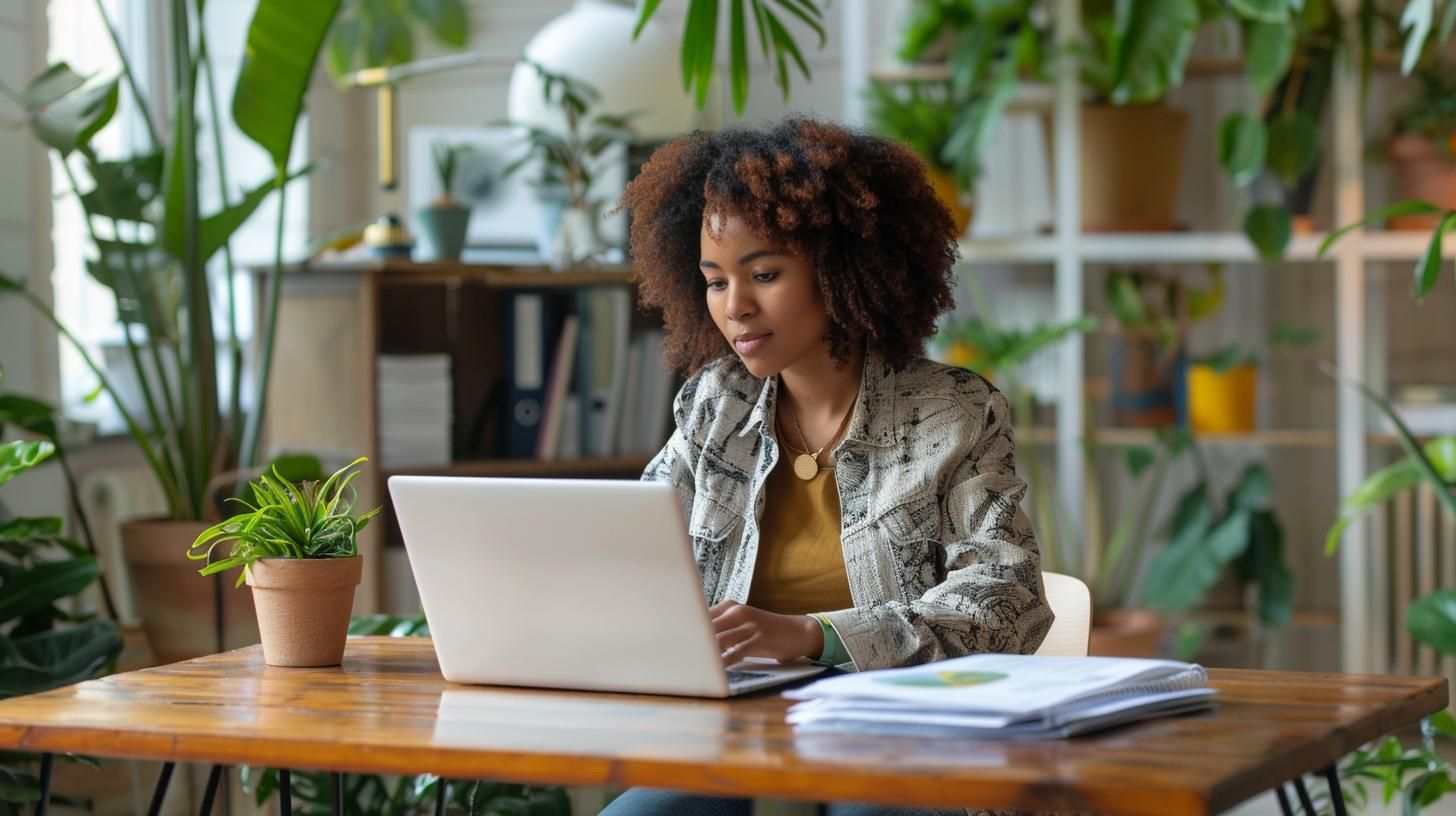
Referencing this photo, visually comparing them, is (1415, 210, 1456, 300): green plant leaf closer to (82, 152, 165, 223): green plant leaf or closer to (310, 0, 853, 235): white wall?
(82, 152, 165, 223): green plant leaf

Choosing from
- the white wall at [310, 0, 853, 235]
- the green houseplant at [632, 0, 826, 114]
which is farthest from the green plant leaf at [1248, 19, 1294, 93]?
the green houseplant at [632, 0, 826, 114]

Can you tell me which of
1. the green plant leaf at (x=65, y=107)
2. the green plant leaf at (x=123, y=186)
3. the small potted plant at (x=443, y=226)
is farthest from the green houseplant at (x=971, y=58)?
the green plant leaf at (x=65, y=107)

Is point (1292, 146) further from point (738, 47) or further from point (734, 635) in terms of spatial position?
point (734, 635)

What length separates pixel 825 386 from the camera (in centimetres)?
184

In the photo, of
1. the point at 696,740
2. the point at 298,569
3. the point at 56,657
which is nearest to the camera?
the point at 696,740

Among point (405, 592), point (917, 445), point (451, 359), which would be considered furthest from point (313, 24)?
point (917, 445)

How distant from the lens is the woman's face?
1.74 meters

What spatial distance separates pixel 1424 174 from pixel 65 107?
295 centimetres

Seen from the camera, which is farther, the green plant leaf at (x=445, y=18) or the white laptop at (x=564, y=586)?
the green plant leaf at (x=445, y=18)

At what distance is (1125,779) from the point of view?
1.06 m

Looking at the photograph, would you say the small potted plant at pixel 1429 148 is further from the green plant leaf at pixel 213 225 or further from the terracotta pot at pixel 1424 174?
the green plant leaf at pixel 213 225

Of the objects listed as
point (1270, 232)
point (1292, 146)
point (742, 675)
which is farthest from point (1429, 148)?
point (742, 675)

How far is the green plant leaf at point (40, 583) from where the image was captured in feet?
8.04

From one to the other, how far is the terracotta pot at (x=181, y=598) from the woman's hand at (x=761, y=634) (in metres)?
1.49
